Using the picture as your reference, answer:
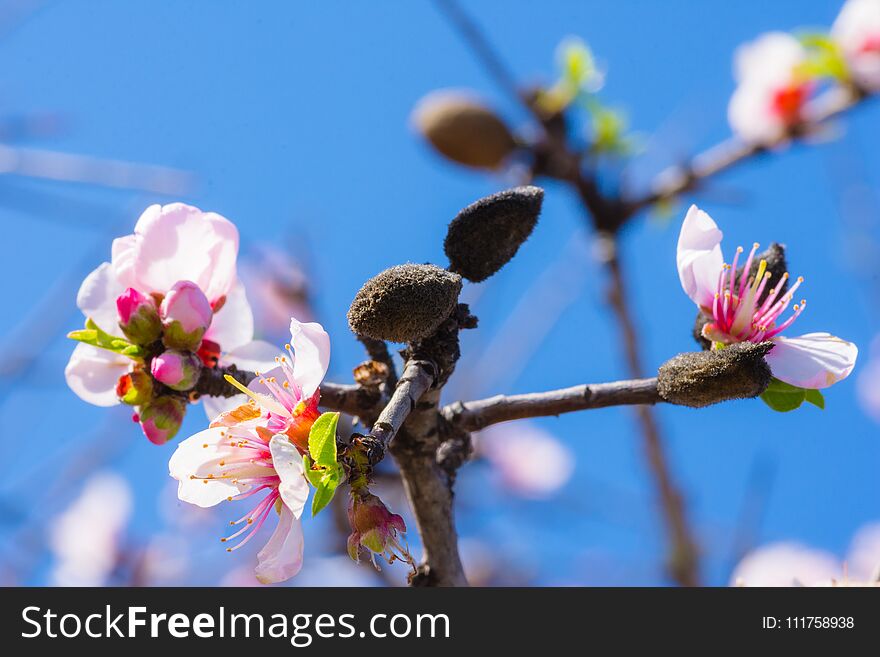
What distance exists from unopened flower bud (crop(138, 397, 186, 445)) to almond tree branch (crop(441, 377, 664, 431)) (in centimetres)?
42

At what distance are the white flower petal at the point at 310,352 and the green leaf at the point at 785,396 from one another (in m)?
0.59

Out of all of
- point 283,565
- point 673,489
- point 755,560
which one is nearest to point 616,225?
point 673,489

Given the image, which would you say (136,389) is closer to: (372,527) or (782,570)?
(372,527)

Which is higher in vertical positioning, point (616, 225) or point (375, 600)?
point (616, 225)

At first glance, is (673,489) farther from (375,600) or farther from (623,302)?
(375,600)

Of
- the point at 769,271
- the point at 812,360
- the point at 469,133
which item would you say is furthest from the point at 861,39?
the point at 812,360

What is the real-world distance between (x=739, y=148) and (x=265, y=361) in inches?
75.1

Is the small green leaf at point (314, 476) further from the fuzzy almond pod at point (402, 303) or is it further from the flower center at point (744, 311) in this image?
the flower center at point (744, 311)

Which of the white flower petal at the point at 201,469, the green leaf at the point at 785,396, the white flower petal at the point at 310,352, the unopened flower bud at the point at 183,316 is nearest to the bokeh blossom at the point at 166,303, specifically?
the unopened flower bud at the point at 183,316

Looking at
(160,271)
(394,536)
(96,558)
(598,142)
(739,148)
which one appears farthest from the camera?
(96,558)

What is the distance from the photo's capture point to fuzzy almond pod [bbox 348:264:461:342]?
101 centimetres

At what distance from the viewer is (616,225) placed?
2.77 m

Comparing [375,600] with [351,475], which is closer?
[351,475]

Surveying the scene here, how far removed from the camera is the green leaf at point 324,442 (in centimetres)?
98
